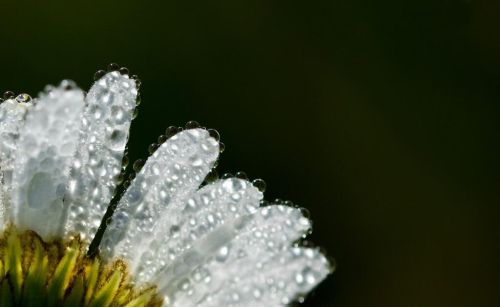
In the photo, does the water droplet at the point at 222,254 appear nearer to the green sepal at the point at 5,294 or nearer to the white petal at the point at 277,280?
the white petal at the point at 277,280

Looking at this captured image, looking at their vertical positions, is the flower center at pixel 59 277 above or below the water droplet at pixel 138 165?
below

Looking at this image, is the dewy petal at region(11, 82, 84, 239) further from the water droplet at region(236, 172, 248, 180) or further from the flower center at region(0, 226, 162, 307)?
the water droplet at region(236, 172, 248, 180)

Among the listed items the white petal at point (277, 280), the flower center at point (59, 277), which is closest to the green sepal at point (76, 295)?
the flower center at point (59, 277)

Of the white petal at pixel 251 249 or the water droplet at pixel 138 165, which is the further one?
the water droplet at pixel 138 165

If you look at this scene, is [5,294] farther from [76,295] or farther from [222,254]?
[222,254]

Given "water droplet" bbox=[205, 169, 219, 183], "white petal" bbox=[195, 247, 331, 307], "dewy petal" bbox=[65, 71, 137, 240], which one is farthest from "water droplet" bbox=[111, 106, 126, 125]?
"white petal" bbox=[195, 247, 331, 307]

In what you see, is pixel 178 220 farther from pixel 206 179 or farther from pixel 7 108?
pixel 7 108

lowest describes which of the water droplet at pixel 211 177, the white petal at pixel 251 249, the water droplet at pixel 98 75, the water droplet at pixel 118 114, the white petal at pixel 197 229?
the white petal at pixel 251 249
